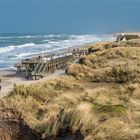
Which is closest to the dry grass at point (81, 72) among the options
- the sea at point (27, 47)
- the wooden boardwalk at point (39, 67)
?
the wooden boardwalk at point (39, 67)

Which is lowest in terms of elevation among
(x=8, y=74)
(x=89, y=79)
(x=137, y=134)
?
(x=8, y=74)

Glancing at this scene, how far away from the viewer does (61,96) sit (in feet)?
42.0

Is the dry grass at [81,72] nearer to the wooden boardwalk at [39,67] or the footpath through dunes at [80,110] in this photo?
the footpath through dunes at [80,110]

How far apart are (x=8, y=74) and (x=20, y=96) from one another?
25741 millimetres

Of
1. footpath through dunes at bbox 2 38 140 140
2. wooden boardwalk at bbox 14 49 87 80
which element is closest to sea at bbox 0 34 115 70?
wooden boardwalk at bbox 14 49 87 80

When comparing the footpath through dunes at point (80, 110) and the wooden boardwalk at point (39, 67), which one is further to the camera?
the wooden boardwalk at point (39, 67)

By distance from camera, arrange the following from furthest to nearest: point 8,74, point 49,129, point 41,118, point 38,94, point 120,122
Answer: point 8,74
point 38,94
point 41,118
point 49,129
point 120,122

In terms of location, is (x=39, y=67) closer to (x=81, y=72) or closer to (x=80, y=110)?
(x=81, y=72)

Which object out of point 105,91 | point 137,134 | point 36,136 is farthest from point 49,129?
point 105,91

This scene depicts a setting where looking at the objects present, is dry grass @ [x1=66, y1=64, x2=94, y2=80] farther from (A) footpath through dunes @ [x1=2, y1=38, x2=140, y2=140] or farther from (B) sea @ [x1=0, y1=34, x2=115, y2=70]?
(B) sea @ [x1=0, y1=34, x2=115, y2=70]

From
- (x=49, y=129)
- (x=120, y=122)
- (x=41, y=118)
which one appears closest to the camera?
(x=120, y=122)

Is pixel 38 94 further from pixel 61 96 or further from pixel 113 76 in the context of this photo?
pixel 113 76

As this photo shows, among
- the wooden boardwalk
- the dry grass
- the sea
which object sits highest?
the dry grass

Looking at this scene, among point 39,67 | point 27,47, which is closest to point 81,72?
point 39,67
